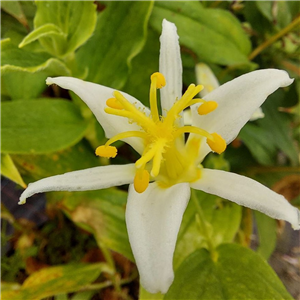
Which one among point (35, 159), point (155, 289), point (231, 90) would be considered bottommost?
point (35, 159)

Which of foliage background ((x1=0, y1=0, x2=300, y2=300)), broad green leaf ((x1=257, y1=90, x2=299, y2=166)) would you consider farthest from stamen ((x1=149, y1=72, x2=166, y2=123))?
broad green leaf ((x1=257, y1=90, x2=299, y2=166))

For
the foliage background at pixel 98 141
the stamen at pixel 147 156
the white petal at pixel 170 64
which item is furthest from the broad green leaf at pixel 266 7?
the stamen at pixel 147 156

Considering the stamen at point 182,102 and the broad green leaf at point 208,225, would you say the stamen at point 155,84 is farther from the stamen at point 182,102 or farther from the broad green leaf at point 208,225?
the broad green leaf at point 208,225

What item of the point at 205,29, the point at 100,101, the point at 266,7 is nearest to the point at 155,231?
the point at 100,101

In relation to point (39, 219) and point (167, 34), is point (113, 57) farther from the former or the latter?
point (39, 219)

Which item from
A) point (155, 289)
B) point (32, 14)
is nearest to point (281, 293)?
point (155, 289)

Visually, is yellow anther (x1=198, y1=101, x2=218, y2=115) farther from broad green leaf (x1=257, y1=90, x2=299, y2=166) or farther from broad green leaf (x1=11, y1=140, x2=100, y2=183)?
Result: broad green leaf (x1=257, y1=90, x2=299, y2=166)
